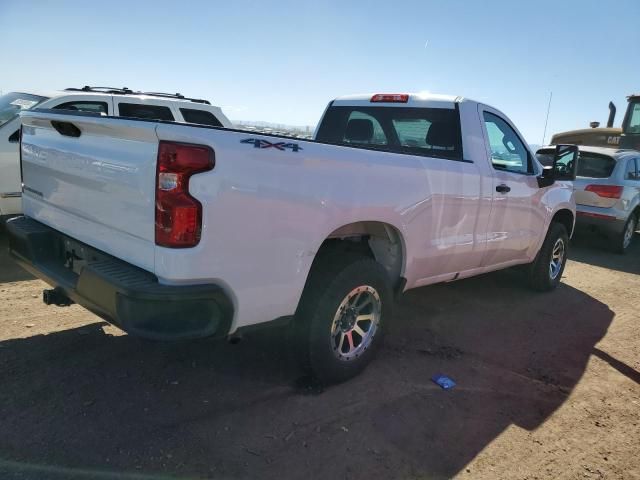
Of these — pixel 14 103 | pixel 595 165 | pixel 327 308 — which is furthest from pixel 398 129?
pixel 595 165

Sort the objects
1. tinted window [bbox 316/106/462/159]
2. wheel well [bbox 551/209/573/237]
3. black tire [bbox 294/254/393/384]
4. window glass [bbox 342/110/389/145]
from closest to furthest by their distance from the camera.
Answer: black tire [bbox 294/254/393/384], tinted window [bbox 316/106/462/159], window glass [bbox 342/110/389/145], wheel well [bbox 551/209/573/237]

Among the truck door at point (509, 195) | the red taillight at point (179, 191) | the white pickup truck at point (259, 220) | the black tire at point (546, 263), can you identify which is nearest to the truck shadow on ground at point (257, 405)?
the white pickup truck at point (259, 220)

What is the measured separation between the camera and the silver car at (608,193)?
8.41 meters

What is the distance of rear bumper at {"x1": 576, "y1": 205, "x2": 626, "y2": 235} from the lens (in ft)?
27.7

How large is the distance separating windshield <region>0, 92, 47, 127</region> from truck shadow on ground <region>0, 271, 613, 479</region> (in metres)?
3.92

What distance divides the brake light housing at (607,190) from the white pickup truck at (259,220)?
4830 millimetres

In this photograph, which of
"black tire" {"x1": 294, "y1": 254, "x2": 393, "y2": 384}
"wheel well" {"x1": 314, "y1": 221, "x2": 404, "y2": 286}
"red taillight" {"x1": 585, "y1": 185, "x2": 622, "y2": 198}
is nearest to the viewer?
"black tire" {"x1": 294, "y1": 254, "x2": 393, "y2": 384}

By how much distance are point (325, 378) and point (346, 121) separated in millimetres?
2745

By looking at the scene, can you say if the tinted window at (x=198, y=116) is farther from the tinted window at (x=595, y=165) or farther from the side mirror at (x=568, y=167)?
the tinted window at (x=595, y=165)

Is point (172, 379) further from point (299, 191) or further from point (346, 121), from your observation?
point (346, 121)

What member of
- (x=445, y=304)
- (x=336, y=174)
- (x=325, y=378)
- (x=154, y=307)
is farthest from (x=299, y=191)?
(x=445, y=304)

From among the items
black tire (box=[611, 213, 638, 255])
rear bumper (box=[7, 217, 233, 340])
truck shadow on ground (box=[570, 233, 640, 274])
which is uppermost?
rear bumper (box=[7, 217, 233, 340])

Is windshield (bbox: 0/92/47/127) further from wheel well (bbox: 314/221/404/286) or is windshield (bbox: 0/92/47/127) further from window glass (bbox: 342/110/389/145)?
wheel well (bbox: 314/221/404/286)

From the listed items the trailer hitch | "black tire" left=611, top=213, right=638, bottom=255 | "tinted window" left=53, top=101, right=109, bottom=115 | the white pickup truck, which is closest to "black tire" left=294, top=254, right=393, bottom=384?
the white pickup truck
